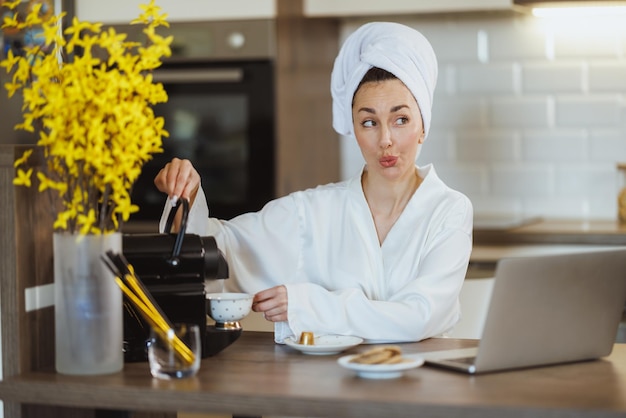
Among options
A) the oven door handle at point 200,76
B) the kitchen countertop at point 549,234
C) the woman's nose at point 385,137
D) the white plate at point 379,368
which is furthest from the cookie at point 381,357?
the oven door handle at point 200,76

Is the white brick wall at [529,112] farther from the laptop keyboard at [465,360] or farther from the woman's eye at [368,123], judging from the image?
the laptop keyboard at [465,360]

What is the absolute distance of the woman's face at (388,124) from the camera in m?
2.24

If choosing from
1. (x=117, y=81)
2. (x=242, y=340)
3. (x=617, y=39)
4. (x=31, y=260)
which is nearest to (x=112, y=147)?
(x=117, y=81)

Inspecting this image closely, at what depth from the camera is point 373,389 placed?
1570 mm

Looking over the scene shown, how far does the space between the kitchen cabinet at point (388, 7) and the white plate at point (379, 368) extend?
Answer: 8.05 feet

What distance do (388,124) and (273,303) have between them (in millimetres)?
507

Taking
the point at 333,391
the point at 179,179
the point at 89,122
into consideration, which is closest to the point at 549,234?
the point at 179,179

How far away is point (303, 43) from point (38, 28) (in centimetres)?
107

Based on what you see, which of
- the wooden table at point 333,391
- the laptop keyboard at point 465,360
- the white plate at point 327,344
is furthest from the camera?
the white plate at point 327,344

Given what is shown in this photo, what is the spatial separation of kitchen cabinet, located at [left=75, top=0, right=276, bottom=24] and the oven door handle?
0.66 feet

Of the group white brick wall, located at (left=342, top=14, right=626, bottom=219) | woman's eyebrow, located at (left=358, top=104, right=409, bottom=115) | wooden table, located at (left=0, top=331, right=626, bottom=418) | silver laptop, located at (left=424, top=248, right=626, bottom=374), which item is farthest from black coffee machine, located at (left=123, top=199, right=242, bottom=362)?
white brick wall, located at (left=342, top=14, right=626, bottom=219)

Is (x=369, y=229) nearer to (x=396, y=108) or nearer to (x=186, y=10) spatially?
(x=396, y=108)

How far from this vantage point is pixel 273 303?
80.0 inches

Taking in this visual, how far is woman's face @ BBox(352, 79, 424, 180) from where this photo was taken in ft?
7.36
